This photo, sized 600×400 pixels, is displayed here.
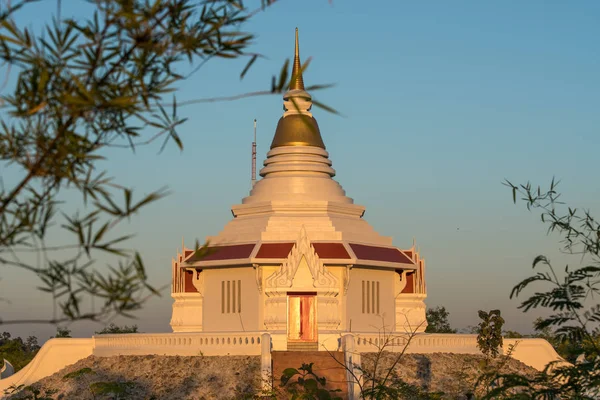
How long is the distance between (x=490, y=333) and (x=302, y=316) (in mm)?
6403

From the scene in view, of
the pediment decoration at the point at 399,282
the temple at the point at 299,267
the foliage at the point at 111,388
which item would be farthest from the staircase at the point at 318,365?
the pediment decoration at the point at 399,282

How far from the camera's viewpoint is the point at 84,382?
105ft

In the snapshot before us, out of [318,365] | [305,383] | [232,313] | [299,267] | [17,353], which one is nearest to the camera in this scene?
[305,383]

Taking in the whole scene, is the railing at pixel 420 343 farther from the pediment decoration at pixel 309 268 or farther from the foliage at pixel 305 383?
the foliage at pixel 305 383

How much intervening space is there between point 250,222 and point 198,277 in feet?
9.26

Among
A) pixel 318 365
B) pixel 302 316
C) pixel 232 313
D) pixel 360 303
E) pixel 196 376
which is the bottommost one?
pixel 196 376

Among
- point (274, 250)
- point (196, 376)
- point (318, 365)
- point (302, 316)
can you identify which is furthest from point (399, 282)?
point (196, 376)

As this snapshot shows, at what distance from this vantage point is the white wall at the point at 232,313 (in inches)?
1431

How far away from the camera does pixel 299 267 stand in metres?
35.4

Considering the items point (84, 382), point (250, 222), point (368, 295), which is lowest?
point (84, 382)

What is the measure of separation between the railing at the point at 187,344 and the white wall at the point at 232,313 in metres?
3.69

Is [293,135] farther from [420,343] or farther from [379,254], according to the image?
[420,343]

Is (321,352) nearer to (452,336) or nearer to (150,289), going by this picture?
(452,336)

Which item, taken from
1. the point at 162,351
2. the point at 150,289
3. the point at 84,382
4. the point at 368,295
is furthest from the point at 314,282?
the point at 150,289
